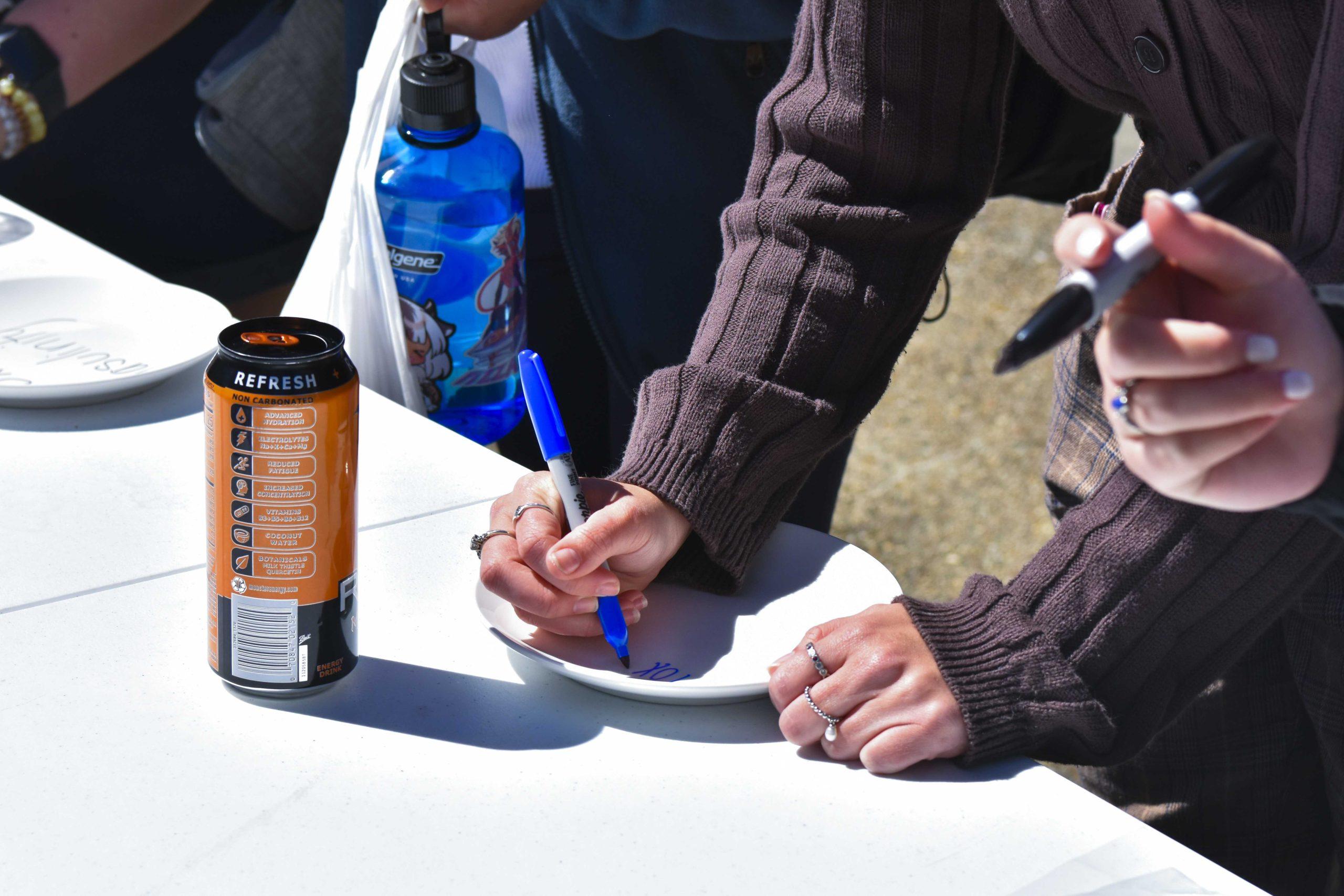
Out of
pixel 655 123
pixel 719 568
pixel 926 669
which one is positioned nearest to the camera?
pixel 926 669

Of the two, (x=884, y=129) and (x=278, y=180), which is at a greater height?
(x=884, y=129)

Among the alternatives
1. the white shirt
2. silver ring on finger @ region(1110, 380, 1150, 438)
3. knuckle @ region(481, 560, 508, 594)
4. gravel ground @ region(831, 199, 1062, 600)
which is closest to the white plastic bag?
the white shirt

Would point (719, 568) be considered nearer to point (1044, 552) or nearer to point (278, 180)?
point (1044, 552)

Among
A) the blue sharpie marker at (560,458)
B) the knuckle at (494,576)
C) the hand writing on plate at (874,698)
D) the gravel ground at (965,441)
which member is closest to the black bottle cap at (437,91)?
the blue sharpie marker at (560,458)

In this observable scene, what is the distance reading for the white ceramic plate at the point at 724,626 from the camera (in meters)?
0.77

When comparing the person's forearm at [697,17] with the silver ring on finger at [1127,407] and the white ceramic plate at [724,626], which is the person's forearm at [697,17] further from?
the silver ring on finger at [1127,407]

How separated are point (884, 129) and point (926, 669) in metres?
0.43

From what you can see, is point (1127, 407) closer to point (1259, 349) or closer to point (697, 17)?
point (1259, 349)

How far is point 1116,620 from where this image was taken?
756mm

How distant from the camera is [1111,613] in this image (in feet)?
2.48

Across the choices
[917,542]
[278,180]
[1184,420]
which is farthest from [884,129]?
[917,542]

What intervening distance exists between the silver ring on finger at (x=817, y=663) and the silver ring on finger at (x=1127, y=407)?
28cm

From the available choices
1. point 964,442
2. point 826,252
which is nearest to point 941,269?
point 826,252

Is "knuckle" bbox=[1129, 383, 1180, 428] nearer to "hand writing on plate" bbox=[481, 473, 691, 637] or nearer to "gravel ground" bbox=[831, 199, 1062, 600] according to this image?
"hand writing on plate" bbox=[481, 473, 691, 637]
